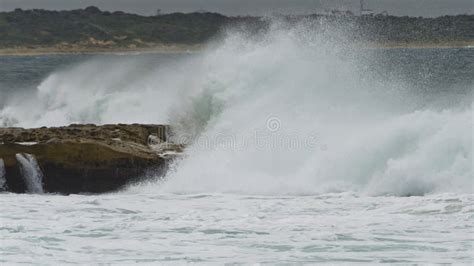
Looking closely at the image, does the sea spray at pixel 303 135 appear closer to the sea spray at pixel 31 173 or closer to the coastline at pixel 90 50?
the sea spray at pixel 31 173

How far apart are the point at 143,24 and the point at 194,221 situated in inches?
4375

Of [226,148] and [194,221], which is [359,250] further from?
[226,148]

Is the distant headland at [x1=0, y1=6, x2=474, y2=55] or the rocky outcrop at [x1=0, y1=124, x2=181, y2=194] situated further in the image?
the distant headland at [x1=0, y1=6, x2=474, y2=55]

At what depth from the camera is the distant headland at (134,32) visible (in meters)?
94.6

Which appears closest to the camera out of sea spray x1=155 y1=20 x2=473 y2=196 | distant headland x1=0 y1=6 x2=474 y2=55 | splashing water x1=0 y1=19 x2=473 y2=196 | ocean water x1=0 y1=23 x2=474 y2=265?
ocean water x1=0 y1=23 x2=474 y2=265

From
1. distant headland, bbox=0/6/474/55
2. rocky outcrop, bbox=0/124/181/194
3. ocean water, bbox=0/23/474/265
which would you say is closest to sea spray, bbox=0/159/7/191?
rocky outcrop, bbox=0/124/181/194

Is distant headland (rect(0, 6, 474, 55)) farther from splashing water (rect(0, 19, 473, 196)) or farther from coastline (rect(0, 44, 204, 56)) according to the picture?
splashing water (rect(0, 19, 473, 196))

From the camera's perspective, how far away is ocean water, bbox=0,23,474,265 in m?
10.7

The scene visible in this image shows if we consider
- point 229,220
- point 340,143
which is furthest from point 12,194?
point 340,143

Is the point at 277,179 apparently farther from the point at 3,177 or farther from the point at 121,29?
the point at 121,29

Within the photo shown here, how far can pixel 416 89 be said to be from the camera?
36125 mm

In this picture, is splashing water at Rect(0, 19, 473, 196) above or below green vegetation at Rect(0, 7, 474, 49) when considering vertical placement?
below

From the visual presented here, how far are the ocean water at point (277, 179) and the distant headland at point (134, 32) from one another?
71476 mm

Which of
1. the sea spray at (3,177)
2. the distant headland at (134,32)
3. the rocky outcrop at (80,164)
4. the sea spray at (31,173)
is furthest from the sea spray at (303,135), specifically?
the distant headland at (134,32)
